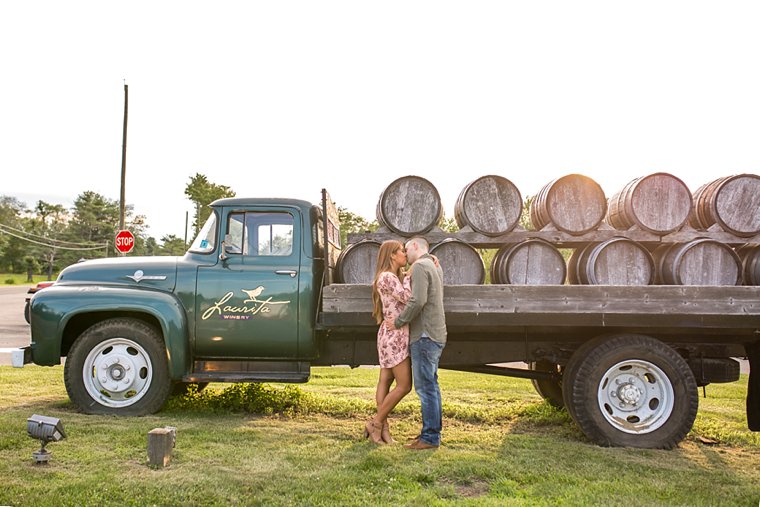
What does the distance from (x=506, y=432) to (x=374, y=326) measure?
161cm

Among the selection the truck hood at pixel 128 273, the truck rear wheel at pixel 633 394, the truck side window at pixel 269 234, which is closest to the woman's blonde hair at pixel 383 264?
the truck side window at pixel 269 234

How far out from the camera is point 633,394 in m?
5.43

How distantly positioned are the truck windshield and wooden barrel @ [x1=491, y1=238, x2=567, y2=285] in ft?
8.57

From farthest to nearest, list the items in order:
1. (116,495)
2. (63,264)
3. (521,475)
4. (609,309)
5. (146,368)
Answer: (63,264), (146,368), (609,309), (521,475), (116,495)

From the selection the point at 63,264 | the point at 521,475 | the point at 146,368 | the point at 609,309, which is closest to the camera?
the point at 521,475

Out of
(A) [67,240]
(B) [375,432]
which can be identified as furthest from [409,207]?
(A) [67,240]

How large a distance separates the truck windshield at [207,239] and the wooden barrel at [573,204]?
2.98 metres

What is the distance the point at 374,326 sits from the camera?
550 centimetres

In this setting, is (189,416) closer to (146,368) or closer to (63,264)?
(146,368)

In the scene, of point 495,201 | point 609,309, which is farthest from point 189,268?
point 609,309

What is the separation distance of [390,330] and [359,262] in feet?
2.90

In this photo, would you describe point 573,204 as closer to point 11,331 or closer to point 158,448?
point 158,448

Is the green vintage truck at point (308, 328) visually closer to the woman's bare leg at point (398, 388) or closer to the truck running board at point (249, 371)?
the truck running board at point (249, 371)

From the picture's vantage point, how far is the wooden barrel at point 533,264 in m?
5.65
